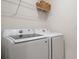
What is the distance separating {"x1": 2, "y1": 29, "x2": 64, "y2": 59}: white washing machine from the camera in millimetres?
1169

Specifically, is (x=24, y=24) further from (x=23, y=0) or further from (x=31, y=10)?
(x=23, y=0)

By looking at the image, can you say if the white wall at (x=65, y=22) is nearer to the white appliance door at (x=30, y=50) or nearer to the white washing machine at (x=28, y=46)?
the white washing machine at (x=28, y=46)

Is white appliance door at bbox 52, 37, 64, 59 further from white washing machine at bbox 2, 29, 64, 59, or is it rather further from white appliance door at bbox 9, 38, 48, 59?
white appliance door at bbox 9, 38, 48, 59

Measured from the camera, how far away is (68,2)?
2369 mm

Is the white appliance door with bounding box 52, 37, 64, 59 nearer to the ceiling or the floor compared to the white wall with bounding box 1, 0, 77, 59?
nearer to the floor

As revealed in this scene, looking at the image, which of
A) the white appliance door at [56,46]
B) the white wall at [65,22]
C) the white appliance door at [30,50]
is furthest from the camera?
the white wall at [65,22]

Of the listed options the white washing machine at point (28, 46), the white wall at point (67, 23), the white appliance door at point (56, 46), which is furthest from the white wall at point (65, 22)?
the white appliance door at point (56, 46)

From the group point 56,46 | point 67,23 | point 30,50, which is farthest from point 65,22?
point 30,50

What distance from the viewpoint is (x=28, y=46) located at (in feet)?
4.30

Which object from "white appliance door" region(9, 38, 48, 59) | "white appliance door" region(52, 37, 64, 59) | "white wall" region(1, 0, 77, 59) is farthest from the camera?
"white wall" region(1, 0, 77, 59)

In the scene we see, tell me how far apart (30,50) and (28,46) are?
9cm

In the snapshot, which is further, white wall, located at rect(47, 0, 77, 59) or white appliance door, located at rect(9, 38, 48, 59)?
white wall, located at rect(47, 0, 77, 59)

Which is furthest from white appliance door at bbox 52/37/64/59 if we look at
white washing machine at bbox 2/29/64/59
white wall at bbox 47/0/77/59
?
white wall at bbox 47/0/77/59

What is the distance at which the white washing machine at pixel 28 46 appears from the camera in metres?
1.17
